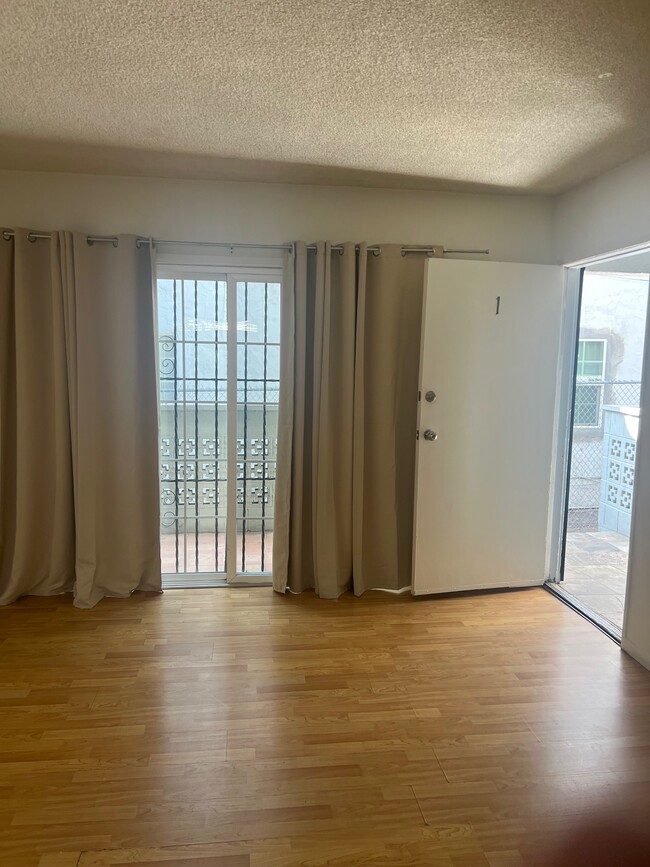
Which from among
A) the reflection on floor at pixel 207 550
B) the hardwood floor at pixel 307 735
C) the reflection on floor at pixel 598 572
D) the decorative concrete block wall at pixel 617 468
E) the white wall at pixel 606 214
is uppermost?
the white wall at pixel 606 214

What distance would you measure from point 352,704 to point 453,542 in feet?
4.32

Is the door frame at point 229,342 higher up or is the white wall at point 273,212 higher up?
the white wall at point 273,212

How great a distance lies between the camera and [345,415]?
317 cm

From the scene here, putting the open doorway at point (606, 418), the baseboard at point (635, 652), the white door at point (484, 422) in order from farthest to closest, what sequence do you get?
the open doorway at point (606, 418)
the white door at point (484, 422)
the baseboard at point (635, 652)

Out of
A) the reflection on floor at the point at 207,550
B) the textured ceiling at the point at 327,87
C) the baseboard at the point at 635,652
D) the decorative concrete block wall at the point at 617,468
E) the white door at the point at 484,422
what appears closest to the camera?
the textured ceiling at the point at 327,87

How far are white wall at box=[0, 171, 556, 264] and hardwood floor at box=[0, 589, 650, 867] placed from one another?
2161 millimetres

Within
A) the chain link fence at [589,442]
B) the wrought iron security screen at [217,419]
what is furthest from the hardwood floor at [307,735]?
the chain link fence at [589,442]

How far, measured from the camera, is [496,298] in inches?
123

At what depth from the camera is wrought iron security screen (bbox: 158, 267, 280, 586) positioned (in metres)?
3.28

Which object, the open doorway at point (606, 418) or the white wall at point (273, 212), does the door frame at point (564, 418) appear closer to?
the white wall at point (273, 212)

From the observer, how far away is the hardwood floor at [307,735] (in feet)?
5.22

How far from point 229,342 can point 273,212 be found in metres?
0.79

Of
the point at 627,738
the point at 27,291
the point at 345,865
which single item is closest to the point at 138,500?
the point at 27,291

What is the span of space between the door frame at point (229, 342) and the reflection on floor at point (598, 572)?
6.48ft
